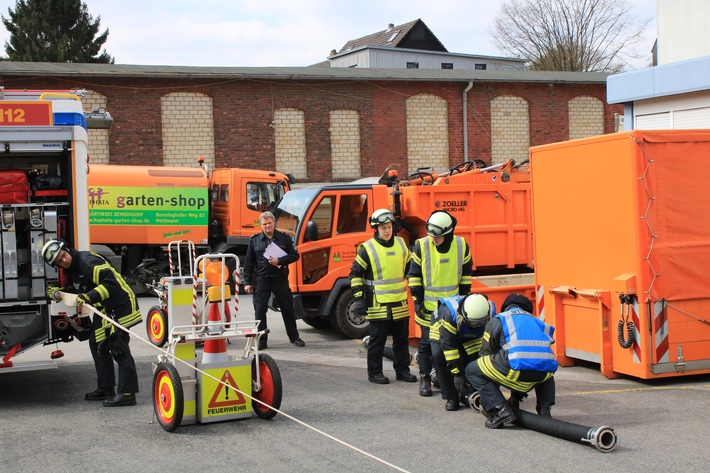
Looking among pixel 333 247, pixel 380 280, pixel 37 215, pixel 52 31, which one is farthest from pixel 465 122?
pixel 52 31

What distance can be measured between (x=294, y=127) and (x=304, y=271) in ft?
53.7

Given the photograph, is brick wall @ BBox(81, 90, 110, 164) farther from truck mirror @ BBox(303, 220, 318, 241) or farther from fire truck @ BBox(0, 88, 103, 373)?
fire truck @ BBox(0, 88, 103, 373)

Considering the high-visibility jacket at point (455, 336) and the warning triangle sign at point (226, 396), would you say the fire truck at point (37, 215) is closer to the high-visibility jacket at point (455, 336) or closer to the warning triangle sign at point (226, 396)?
the warning triangle sign at point (226, 396)

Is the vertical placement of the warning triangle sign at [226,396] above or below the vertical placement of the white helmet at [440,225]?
below

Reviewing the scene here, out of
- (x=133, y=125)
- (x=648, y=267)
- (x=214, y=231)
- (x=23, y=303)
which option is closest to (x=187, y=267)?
(x=214, y=231)

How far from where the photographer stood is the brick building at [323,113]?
87.2 feet

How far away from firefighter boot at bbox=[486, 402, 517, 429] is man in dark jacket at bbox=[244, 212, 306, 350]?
16.1 ft

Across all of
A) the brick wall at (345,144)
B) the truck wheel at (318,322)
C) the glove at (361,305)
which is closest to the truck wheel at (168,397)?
the glove at (361,305)

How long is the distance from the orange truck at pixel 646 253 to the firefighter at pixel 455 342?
2.04 m

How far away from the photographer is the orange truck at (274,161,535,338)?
11992mm

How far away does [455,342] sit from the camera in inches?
312

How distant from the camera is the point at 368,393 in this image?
8922mm

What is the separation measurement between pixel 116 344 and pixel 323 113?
2101 centimetres

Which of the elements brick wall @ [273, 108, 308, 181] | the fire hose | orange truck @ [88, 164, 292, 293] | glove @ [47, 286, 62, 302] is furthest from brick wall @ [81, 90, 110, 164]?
the fire hose
